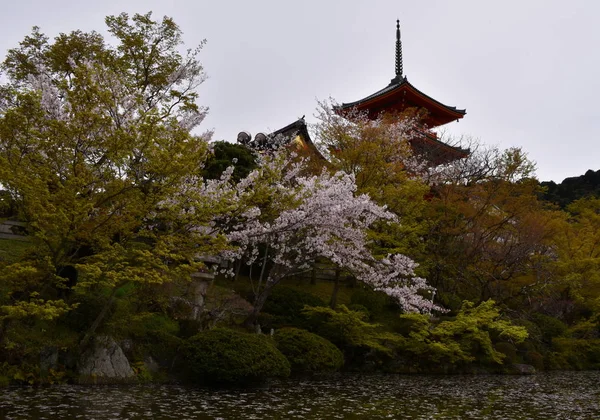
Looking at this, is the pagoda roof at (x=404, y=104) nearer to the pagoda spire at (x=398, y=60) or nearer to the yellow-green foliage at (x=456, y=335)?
the pagoda spire at (x=398, y=60)

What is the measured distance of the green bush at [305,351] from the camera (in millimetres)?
15375

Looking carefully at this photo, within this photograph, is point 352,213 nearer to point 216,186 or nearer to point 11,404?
point 216,186

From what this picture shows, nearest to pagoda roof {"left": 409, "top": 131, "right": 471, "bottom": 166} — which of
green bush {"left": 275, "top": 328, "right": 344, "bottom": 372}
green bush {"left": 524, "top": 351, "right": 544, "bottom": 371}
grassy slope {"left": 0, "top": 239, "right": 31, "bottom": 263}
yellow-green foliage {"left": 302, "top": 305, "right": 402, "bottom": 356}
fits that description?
green bush {"left": 524, "top": 351, "right": 544, "bottom": 371}

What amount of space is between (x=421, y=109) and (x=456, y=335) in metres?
19.2

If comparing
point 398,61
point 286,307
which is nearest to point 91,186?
point 286,307

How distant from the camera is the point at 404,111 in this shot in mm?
30500

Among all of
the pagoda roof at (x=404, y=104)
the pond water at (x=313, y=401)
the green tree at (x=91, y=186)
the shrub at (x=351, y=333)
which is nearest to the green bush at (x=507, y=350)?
the pond water at (x=313, y=401)

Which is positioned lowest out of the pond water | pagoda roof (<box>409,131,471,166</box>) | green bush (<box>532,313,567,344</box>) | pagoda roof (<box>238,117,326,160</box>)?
the pond water

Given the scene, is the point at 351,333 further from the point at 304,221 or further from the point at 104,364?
the point at 104,364

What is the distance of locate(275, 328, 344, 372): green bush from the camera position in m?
15.4

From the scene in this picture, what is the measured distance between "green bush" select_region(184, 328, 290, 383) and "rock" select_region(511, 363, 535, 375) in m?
12.4

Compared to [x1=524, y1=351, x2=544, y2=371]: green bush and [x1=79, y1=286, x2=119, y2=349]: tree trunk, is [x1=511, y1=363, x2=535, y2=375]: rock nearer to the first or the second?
[x1=524, y1=351, x2=544, y2=371]: green bush

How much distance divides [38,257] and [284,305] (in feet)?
30.8

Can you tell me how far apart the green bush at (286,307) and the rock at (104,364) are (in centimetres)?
591
